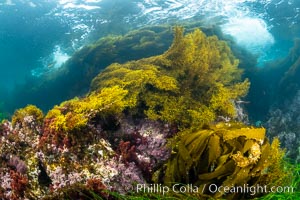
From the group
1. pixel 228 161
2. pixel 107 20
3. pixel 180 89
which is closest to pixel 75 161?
pixel 228 161

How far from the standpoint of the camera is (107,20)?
23453 millimetres

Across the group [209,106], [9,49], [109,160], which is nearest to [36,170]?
[109,160]

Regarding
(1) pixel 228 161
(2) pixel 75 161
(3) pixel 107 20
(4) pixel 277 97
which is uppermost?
(1) pixel 228 161

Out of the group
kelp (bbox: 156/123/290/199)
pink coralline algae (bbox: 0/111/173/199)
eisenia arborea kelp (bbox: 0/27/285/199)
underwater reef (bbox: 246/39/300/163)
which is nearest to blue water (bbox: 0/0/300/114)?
underwater reef (bbox: 246/39/300/163)

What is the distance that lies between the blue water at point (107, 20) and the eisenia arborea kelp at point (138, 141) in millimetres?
16114

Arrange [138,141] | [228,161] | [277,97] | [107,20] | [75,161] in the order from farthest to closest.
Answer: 1. [107,20]
2. [277,97]
3. [138,141]
4. [75,161]
5. [228,161]

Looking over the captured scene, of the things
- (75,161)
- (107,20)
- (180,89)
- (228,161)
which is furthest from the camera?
(107,20)

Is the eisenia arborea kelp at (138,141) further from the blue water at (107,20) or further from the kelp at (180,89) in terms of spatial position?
the blue water at (107,20)

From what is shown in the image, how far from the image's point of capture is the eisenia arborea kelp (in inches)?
133

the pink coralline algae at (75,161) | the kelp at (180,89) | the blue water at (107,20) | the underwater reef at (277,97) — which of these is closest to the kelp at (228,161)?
the pink coralline algae at (75,161)

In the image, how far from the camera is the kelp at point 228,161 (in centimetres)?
309

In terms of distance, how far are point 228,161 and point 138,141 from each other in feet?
6.41

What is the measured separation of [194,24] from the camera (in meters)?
21.2

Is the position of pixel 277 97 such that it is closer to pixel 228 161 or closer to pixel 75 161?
pixel 228 161
